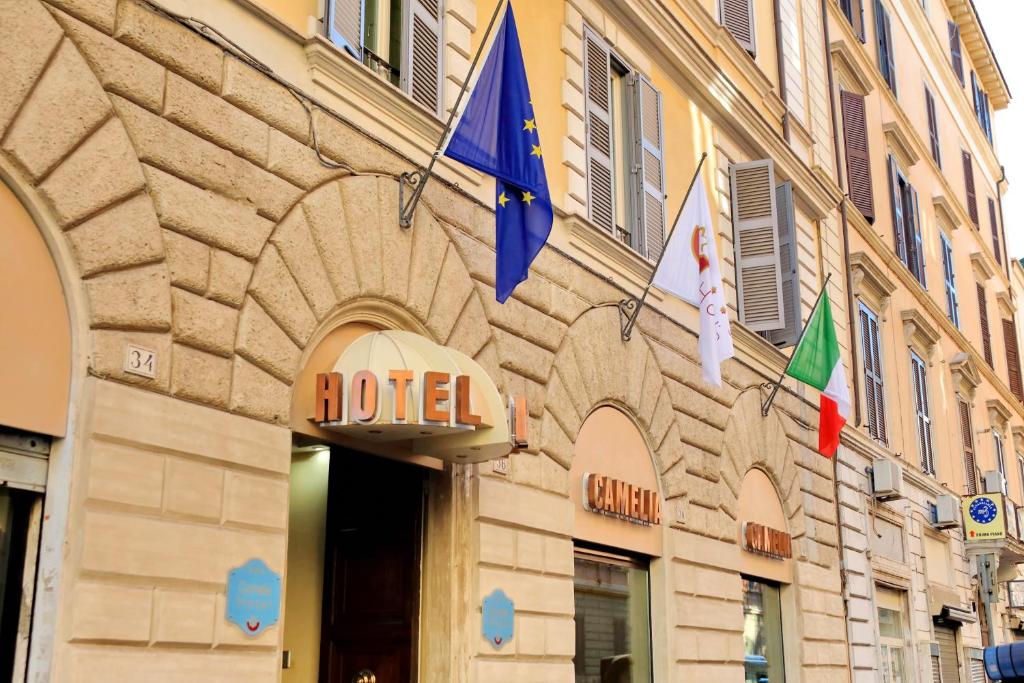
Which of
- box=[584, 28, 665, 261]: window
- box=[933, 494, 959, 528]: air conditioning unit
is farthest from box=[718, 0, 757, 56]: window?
box=[933, 494, 959, 528]: air conditioning unit

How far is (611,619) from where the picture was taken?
400 inches

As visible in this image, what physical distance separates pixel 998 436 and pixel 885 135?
8846 millimetres

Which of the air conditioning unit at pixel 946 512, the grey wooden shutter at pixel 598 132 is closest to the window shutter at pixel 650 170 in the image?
the grey wooden shutter at pixel 598 132

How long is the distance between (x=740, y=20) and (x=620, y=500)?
7.22 metres

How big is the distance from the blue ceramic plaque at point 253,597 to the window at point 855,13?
52.5 feet

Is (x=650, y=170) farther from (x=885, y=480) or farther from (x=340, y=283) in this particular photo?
(x=885, y=480)

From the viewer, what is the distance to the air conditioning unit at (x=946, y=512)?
19656mm

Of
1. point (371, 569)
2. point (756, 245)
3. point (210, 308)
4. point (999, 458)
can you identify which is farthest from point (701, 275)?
point (999, 458)

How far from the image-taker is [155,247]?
6.03m

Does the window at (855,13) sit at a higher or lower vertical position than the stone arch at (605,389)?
higher

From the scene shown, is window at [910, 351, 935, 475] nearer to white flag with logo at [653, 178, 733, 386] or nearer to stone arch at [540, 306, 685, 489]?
stone arch at [540, 306, 685, 489]

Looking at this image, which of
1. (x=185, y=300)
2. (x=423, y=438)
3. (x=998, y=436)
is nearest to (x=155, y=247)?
(x=185, y=300)

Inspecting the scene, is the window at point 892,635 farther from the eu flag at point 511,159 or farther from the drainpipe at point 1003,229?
the drainpipe at point 1003,229

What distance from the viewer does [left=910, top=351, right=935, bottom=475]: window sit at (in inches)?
781
